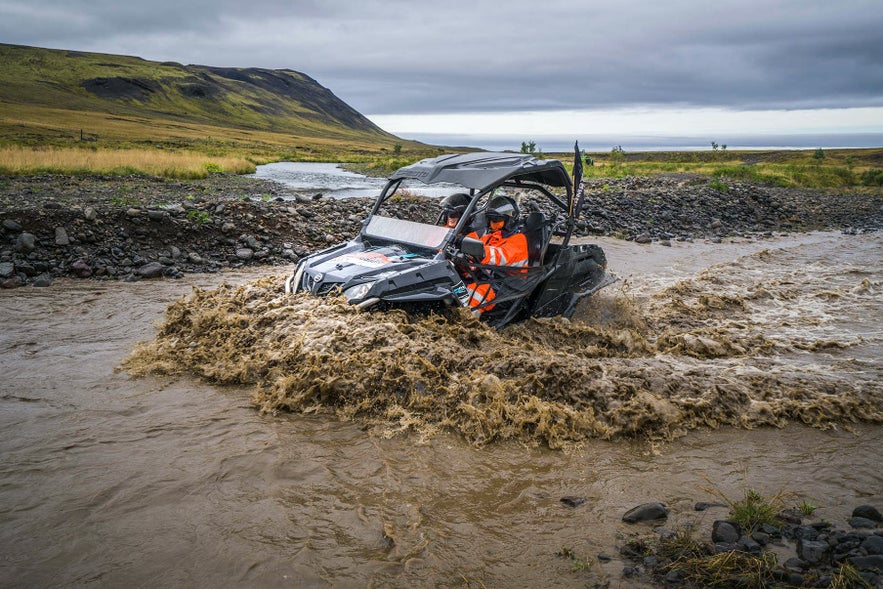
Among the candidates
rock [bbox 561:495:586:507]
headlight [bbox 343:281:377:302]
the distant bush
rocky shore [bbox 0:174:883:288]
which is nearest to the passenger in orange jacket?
headlight [bbox 343:281:377:302]

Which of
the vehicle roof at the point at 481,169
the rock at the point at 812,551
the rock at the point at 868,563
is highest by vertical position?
the vehicle roof at the point at 481,169

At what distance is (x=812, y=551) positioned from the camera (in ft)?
9.71

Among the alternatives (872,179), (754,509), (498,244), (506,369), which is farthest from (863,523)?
(872,179)

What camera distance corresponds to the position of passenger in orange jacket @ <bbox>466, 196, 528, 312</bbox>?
6230 mm

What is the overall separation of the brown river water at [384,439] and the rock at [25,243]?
287 centimetres

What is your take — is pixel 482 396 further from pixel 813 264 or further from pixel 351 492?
pixel 813 264

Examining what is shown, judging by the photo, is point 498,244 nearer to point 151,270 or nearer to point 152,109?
point 151,270

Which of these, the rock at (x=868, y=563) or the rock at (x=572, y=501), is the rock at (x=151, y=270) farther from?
the rock at (x=868, y=563)

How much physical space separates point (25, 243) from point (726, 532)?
1154cm

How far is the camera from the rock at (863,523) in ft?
10.9

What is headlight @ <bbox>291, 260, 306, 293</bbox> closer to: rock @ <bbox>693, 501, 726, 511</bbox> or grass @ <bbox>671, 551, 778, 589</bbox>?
rock @ <bbox>693, 501, 726, 511</bbox>

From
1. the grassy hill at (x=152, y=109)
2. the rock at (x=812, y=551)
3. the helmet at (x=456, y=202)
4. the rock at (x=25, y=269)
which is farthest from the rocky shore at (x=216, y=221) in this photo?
the grassy hill at (x=152, y=109)

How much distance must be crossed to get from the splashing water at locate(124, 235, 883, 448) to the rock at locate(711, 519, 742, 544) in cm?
150

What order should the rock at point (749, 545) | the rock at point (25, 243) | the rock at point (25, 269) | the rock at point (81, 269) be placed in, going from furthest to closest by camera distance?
1. the rock at point (25, 243)
2. the rock at point (81, 269)
3. the rock at point (25, 269)
4. the rock at point (749, 545)
